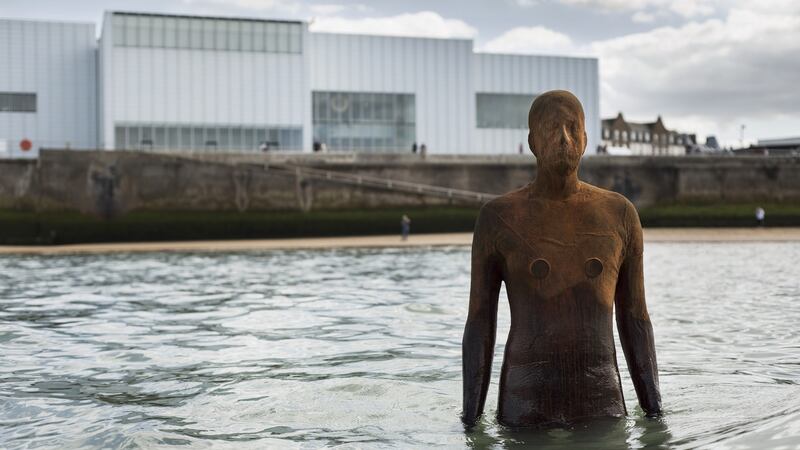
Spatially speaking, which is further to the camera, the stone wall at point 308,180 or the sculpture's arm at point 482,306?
the stone wall at point 308,180

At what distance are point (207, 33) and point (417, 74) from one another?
13.4 metres

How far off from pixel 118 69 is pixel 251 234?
19.8 metres

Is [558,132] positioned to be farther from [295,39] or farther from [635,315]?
[295,39]

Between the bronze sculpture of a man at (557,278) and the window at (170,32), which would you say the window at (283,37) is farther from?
the bronze sculpture of a man at (557,278)

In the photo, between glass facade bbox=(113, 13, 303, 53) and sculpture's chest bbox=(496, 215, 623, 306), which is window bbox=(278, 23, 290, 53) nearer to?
glass facade bbox=(113, 13, 303, 53)

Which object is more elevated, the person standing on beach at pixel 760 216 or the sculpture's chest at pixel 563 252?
the sculpture's chest at pixel 563 252

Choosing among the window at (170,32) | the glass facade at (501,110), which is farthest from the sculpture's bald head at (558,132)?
the glass facade at (501,110)

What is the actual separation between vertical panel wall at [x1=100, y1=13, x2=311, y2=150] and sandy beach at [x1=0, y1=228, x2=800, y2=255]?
18.6 m

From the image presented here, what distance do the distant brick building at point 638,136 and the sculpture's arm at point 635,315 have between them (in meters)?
111

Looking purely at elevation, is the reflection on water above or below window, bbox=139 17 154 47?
below

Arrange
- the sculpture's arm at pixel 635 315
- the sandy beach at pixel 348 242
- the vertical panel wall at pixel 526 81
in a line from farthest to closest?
the vertical panel wall at pixel 526 81 < the sandy beach at pixel 348 242 < the sculpture's arm at pixel 635 315

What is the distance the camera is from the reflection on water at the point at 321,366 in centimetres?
595

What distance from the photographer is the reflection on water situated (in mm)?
5949

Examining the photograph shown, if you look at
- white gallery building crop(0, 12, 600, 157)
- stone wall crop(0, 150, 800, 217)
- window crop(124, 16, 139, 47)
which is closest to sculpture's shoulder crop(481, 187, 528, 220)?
stone wall crop(0, 150, 800, 217)
